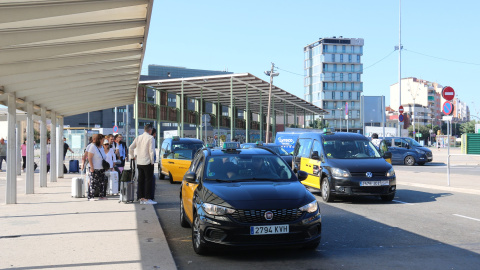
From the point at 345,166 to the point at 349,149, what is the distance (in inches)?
48.9

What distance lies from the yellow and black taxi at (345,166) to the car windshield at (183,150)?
5609mm

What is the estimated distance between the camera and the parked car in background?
115ft

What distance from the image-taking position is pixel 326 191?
1360 centimetres

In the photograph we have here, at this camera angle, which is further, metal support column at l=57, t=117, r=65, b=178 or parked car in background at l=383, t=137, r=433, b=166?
parked car in background at l=383, t=137, r=433, b=166

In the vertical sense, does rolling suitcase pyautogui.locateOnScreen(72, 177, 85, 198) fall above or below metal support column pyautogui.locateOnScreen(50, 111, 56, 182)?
below

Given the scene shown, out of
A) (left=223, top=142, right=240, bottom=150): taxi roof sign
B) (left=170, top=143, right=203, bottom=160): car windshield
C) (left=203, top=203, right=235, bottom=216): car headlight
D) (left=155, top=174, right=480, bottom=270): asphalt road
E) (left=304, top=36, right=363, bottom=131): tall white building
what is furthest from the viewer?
(left=304, top=36, right=363, bottom=131): tall white building

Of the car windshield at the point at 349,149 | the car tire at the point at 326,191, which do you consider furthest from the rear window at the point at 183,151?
the car tire at the point at 326,191

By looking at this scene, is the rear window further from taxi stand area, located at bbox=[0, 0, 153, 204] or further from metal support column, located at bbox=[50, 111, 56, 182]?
taxi stand area, located at bbox=[0, 0, 153, 204]

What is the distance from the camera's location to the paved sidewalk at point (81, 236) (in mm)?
6512

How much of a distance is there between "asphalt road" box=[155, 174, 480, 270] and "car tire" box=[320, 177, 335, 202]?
1.09ft

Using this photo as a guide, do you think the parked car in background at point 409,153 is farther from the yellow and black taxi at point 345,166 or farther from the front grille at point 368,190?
the front grille at point 368,190

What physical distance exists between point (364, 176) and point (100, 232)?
6.85m

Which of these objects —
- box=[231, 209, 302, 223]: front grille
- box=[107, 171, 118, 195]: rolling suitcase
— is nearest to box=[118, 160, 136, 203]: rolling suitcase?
box=[107, 171, 118, 195]: rolling suitcase

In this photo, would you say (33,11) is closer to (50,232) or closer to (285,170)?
(50,232)
